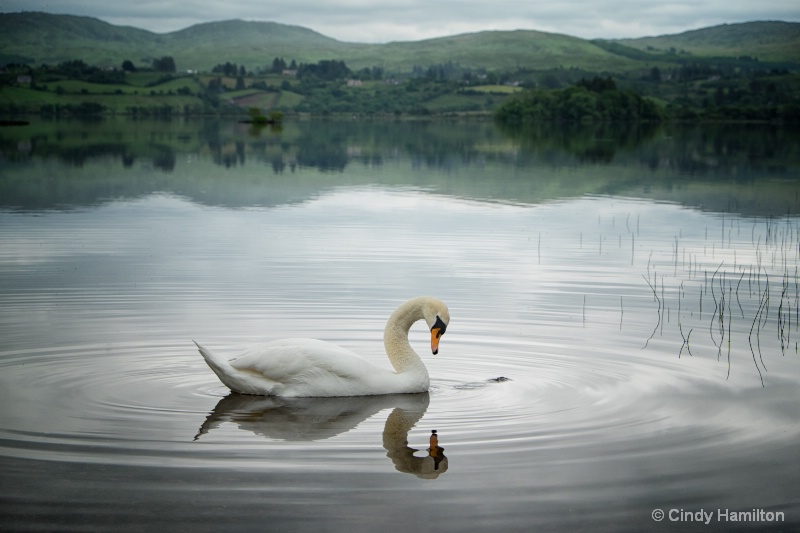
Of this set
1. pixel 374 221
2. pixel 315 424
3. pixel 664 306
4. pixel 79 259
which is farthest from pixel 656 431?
pixel 374 221

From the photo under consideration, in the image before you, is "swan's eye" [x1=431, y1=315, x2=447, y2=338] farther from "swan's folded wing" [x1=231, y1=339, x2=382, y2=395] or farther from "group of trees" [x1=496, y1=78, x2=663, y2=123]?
"group of trees" [x1=496, y1=78, x2=663, y2=123]

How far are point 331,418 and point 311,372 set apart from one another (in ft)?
2.74

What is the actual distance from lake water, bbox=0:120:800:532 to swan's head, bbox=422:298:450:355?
0.72 meters

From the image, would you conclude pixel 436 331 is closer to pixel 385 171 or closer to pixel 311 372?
pixel 311 372

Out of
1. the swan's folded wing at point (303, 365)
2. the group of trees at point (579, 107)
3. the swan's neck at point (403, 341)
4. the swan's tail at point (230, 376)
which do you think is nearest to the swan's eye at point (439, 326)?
the swan's neck at point (403, 341)

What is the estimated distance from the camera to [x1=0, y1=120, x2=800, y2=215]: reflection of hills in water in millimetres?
40156

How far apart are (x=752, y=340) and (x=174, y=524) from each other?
10.2m

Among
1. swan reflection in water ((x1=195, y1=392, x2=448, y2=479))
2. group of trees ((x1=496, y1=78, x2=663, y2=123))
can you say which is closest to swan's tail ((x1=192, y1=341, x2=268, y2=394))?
swan reflection in water ((x1=195, y1=392, x2=448, y2=479))

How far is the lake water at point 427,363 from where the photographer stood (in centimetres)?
914

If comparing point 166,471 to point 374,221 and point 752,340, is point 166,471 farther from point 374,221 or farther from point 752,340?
point 374,221

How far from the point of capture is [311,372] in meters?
12.5

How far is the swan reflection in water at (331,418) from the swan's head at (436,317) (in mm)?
717

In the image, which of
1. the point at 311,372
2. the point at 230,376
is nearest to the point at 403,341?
the point at 311,372

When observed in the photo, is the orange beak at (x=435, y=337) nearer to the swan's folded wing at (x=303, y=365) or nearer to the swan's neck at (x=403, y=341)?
the swan's neck at (x=403, y=341)
